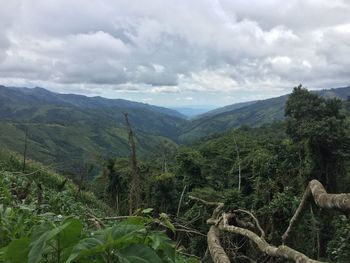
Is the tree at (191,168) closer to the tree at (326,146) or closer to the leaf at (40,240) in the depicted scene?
the tree at (326,146)

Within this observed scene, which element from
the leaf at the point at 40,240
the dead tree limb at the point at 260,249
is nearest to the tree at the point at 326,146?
the dead tree limb at the point at 260,249

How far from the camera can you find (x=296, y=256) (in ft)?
7.88

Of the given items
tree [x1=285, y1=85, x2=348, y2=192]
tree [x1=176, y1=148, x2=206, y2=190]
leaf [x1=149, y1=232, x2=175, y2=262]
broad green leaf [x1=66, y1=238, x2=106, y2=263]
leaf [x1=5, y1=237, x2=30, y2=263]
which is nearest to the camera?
broad green leaf [x1=66, y1=238, x2=106, y2=263]

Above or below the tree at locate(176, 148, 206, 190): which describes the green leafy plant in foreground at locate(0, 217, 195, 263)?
above

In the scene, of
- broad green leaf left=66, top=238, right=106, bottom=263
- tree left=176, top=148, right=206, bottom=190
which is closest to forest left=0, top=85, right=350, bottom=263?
broad green leaf left=66, top=238, right=106, bottom=263

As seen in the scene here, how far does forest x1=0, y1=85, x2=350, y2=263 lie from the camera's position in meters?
1.76

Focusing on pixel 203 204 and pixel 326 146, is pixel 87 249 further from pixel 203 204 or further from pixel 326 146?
pixel 326 146

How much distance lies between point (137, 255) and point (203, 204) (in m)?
7.85

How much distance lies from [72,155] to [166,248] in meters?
187

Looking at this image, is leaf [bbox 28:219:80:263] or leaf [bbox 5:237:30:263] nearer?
leaf [bbox 28:219:80:263]

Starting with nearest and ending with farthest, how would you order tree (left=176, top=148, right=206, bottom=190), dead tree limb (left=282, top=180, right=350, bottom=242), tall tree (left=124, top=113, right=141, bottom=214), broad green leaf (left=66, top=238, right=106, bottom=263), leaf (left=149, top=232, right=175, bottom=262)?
broad green leaf (left=66, top=238, right=106, bottom=263) < leaf (left=149, top=232, right=175, bottom=262) < dead tree limb (left=282, top=180, right=350, bottom=242) < tall tree (left=124, top=113, right=141, bottom=214) < tree (left=176, top=148, right=206, bottom=190)

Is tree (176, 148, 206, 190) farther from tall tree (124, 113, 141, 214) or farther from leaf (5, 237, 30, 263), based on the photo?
leaf (5, 237, 30, 263)

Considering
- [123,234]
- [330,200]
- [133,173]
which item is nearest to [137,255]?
[123,234]

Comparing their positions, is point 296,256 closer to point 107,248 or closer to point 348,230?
point 107,248
